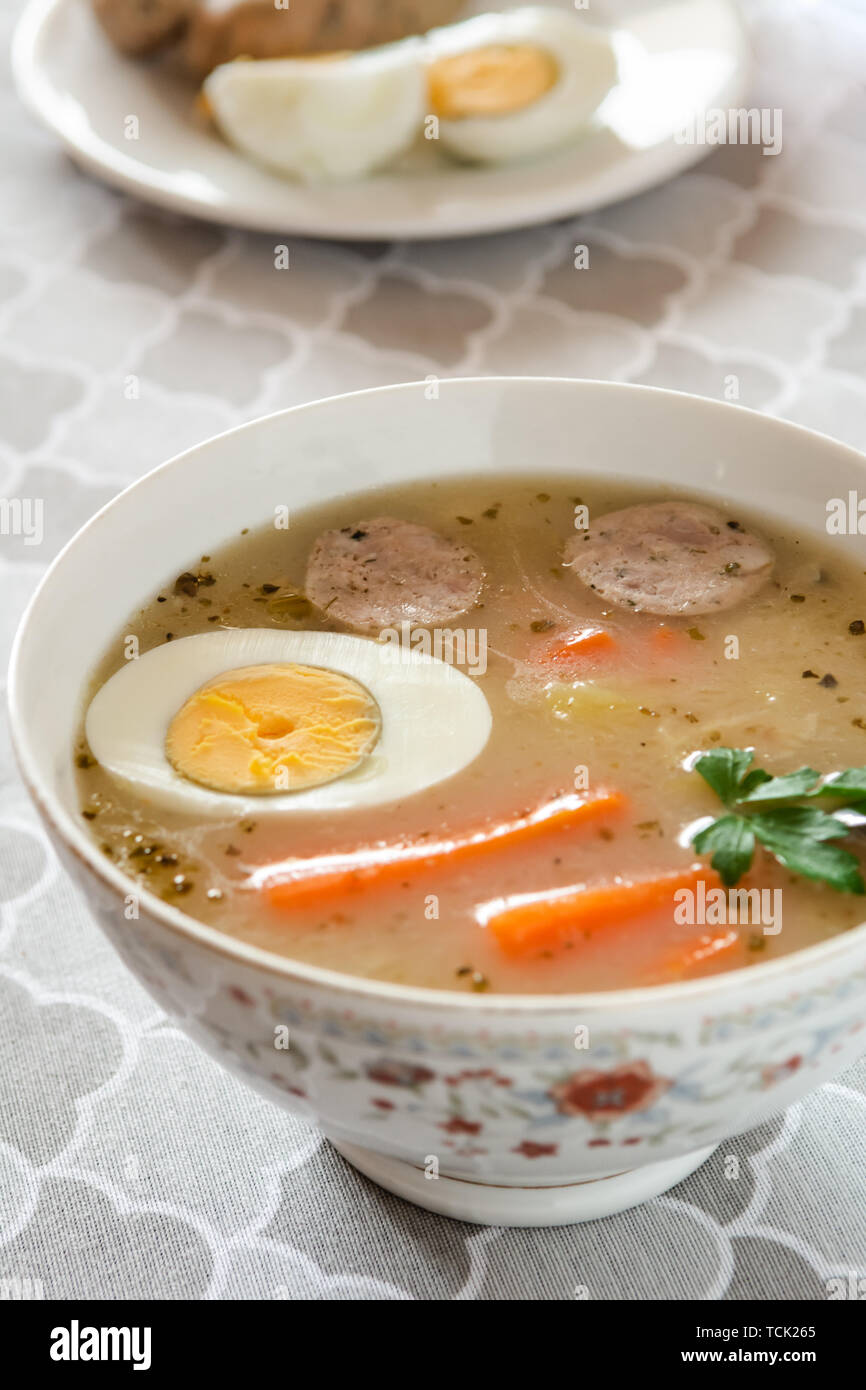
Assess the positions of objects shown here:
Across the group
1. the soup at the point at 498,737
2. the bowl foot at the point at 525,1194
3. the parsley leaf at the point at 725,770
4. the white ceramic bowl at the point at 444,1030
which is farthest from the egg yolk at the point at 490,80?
the bowl foot at the point at 525,1194

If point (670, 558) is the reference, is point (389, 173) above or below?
above

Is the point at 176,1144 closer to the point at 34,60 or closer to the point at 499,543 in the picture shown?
the point at 499,543

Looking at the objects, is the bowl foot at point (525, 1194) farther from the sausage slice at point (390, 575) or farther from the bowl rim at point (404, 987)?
the sausage slice at point (390, 575)

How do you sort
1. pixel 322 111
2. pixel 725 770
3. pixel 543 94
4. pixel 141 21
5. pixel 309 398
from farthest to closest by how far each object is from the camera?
pixel 141 21 < pixel 543 94 < pixel 322 111 < pixel 309 398 < pixel 725 770

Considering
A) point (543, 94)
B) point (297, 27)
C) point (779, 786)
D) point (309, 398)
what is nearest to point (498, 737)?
point (779, 786)

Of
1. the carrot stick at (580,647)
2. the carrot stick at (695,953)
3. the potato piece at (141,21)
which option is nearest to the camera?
Answer: the carrot stick at (695,953)

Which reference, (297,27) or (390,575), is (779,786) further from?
(297,27)
